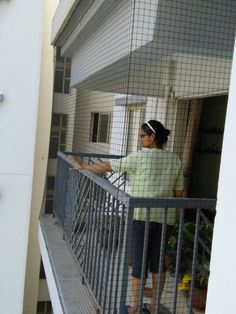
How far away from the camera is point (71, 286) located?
347cm

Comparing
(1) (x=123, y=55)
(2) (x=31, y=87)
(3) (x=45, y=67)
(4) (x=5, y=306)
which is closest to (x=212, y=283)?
(1) (x=123, y=55)

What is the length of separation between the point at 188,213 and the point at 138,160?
112 inches

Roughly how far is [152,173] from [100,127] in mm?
6025

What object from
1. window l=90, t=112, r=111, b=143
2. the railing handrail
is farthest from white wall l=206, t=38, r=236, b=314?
window l=90, t=112, r=111, b=143

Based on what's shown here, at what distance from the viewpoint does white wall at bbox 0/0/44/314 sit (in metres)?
6.13

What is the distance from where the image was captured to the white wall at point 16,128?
613 centimetres

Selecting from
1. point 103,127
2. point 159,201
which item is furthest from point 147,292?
point 103,127

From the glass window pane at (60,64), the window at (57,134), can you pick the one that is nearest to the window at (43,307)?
the window at (57,134)

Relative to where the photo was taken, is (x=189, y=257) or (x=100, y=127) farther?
(x=100, y=127)

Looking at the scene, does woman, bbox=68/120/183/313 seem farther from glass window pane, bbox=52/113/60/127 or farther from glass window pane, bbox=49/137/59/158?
glass window pane, bbox=52/113/60/127

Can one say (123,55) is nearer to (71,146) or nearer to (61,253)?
(61,253)

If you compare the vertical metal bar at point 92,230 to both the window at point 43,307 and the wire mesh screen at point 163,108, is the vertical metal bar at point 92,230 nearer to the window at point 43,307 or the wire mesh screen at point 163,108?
the wire mesh screen at point 163,108

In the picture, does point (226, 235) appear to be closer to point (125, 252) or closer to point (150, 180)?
point (125, 252)

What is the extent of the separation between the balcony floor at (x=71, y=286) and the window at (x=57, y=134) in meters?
5.24
